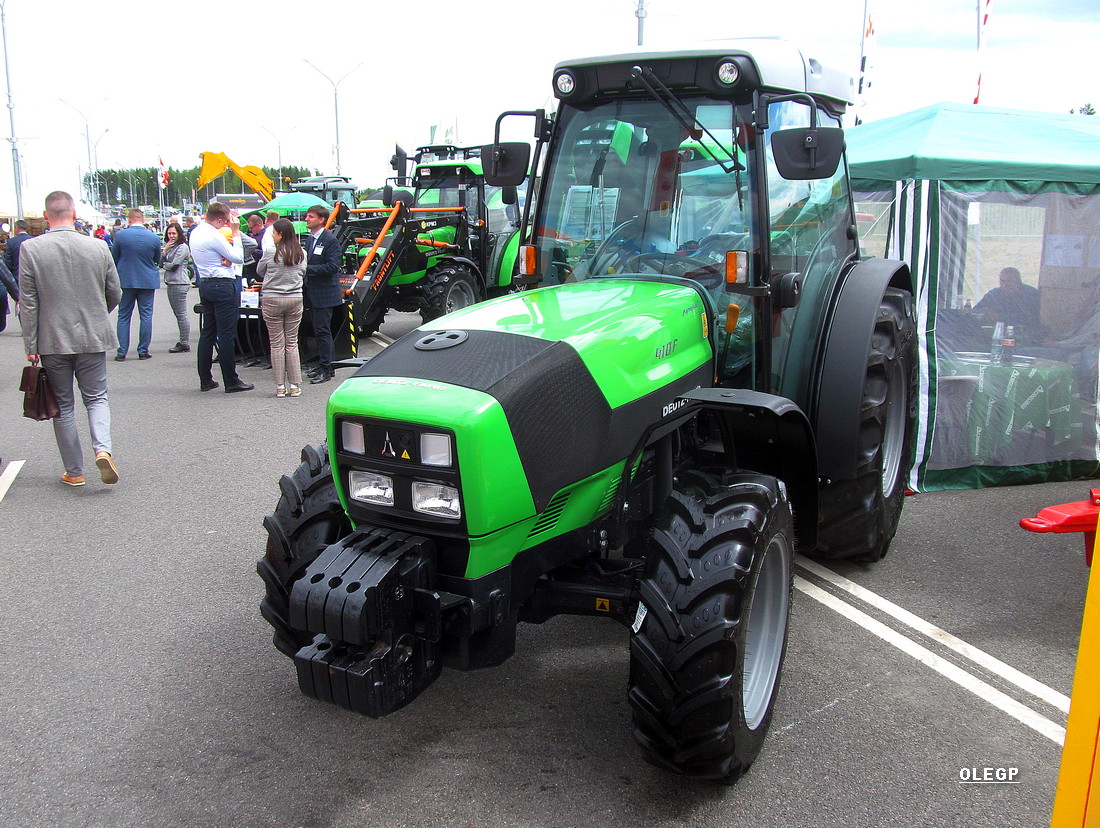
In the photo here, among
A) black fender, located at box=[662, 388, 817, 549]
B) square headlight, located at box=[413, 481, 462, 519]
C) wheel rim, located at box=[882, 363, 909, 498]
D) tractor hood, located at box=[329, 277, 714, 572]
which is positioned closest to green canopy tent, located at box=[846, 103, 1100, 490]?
wheel rim, located at box=[882, 363, 909, 498]

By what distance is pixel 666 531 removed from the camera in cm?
281

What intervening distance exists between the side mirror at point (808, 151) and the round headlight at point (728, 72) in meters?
0.43

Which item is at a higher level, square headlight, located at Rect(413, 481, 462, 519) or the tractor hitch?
square headlight, located at Rect(413, 481, 462, 519)

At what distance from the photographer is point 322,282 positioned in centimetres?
966

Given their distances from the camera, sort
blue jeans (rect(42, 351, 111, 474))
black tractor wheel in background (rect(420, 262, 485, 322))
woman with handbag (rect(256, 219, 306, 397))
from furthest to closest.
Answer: black tractor wheel in background (rect(420, 262, 485, 322)) → woman with handbag (rect(256, 219, 306, 397)) → blue jeans (rect(42, 351, 111, 474))

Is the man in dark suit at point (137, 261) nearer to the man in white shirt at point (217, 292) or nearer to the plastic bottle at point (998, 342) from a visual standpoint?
the man in white shirt at point (217, 292)

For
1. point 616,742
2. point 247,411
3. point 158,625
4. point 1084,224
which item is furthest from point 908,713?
point 247,411

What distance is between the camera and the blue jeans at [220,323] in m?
9.03

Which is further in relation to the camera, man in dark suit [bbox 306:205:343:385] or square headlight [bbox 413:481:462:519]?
man in dark suit [bbox 306:205:343:385]

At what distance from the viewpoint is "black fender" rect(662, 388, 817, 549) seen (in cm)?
312

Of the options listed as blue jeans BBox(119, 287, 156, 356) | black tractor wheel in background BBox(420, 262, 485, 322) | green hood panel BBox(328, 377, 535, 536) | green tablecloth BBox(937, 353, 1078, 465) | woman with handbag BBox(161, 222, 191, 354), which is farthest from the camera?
woman with handbag BBox(161, 222, 191, 354)

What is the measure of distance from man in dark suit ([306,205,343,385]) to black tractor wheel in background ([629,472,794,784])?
7.18 meters

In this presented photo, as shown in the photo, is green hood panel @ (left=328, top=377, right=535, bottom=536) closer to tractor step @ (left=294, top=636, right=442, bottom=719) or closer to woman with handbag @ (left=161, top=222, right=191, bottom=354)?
Result: tractor step @ (left=294, top=636, right=442, bottom=719)

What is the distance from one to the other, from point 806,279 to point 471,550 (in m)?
2.36
